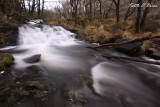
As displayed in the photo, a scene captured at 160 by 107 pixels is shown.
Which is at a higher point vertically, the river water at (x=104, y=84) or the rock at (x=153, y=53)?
the rock at (x=153, y=53)

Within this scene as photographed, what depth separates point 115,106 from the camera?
2.10 metres

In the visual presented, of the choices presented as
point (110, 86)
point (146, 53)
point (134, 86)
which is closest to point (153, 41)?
point (146, 53)

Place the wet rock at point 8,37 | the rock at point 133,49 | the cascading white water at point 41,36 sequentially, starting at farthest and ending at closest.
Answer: the cascading white water at point 41,36 < the wet rock at point 8,37 < the rock at point 133,49

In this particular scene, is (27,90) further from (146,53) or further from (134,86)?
(146,53)

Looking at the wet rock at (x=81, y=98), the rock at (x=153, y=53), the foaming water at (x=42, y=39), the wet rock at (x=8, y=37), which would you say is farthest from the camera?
the foaming water at (x=42, y=39)

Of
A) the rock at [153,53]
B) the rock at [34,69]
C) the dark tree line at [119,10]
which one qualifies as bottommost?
the rock at [34,69]

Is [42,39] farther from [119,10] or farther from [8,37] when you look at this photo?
[119,10]

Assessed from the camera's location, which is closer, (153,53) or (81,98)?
(81,98)

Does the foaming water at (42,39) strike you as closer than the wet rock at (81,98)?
No

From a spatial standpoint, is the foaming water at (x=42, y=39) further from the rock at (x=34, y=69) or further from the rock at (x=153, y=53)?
the rock at (x=153, y=53)

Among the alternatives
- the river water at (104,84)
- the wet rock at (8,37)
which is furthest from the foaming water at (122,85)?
the wet rock at (8,37)

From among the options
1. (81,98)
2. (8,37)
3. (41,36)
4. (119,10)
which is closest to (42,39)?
(41,36)

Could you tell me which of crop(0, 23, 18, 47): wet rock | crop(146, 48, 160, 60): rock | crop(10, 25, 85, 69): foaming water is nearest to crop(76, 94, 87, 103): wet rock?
crop(10, 25, 85, 69): foaming water

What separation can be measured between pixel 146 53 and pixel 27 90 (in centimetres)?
601
